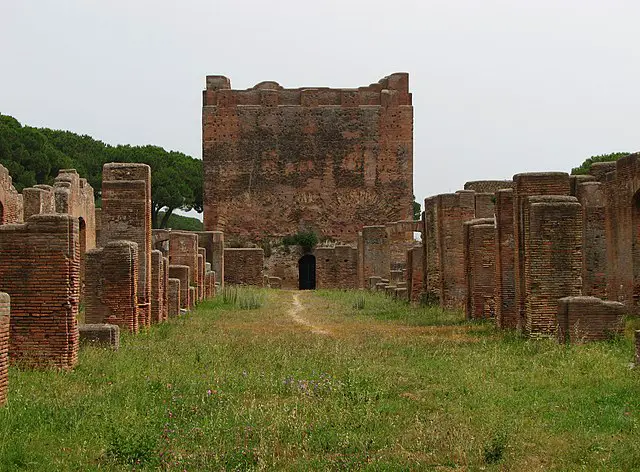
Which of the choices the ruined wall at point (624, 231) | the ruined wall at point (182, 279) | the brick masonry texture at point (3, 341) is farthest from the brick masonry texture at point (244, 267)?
the brick masonry texture at point (3, 341)

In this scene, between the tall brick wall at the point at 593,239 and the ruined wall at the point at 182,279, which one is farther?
the ruined wall at the point at 182,279

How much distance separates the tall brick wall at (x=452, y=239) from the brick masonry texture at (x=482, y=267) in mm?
2991

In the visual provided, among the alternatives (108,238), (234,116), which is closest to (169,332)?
(108,238)

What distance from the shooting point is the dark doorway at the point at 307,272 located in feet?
157

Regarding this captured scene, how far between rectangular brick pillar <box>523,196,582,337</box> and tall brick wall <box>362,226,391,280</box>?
23.9 m

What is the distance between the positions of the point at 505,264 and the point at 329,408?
9.28 meters

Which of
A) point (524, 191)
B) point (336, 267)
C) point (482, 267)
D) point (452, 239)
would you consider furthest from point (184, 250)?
point (336, 267)

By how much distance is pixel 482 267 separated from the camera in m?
19.2

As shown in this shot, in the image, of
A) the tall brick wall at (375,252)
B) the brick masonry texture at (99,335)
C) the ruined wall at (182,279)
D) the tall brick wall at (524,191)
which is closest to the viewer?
the brick masonry texture at (99,335)

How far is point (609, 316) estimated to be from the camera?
43.9 feet

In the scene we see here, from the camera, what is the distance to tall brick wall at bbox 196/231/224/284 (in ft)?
125

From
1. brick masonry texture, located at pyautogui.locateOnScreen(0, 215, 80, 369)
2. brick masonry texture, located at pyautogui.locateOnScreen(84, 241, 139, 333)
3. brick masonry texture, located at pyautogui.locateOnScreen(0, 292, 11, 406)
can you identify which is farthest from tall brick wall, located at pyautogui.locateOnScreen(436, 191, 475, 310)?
brick masonry texture, located at pyautogui.locateOnScreen(0, 292, 11, 406)

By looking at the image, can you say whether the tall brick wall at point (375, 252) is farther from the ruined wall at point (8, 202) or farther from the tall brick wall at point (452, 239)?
the ruined wall at point (8, 202)

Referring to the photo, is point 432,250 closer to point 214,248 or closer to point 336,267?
point 214,248
